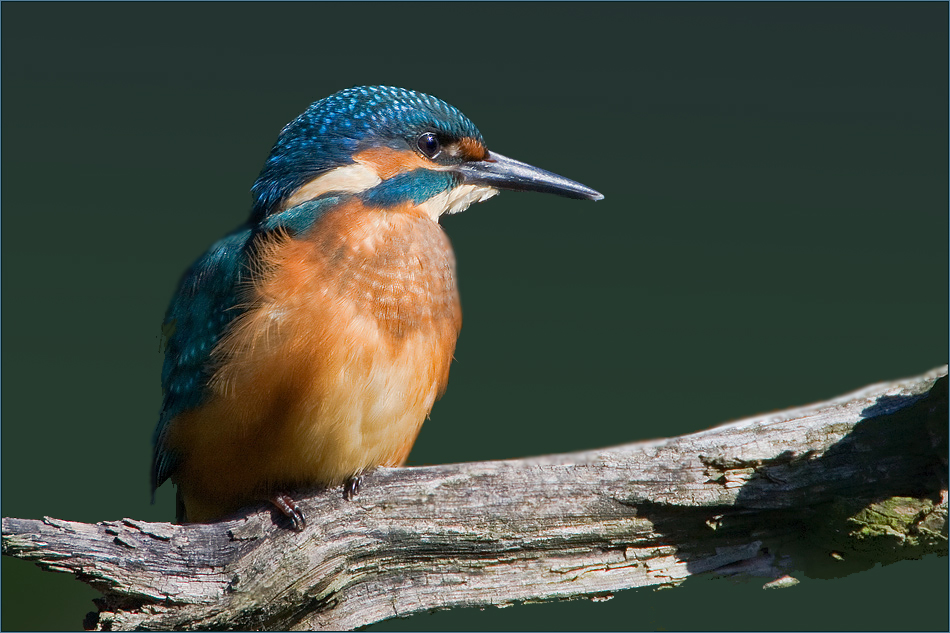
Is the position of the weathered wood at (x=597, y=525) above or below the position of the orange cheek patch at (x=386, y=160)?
below

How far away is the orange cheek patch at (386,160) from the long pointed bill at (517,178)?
18cm

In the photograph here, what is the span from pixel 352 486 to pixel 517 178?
1.06 m

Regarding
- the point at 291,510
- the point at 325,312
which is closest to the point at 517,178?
the point at 325,312

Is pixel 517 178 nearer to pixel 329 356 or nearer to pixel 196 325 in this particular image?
pixel 329 356

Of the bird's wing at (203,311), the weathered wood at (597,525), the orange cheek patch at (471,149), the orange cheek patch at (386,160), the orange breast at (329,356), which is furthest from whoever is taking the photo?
the orange cheek patch at (471,149)

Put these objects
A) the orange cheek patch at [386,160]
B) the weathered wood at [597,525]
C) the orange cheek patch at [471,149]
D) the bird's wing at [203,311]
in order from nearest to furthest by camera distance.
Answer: the weathered wood at [597,525] < the bird's wing at [203,311] < the orange cheek patch at [386,160] < the orange cheek patch at [471,149]

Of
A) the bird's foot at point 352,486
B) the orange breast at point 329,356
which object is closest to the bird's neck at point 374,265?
the orange breast at point 329,356

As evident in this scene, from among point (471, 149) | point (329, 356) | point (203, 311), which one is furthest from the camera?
point (471, 149)

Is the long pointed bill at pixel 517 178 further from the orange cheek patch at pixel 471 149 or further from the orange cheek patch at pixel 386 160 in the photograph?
the orange cheek patch at pixel 386 160

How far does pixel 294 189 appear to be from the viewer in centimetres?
227

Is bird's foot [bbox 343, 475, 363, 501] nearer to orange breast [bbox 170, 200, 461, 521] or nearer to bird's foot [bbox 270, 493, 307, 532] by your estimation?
orange breast [bbox 170, 200, 461, 521]

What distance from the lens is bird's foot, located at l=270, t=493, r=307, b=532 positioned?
80.2 inches

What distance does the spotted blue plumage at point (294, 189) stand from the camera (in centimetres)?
219

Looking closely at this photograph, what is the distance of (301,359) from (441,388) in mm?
476
